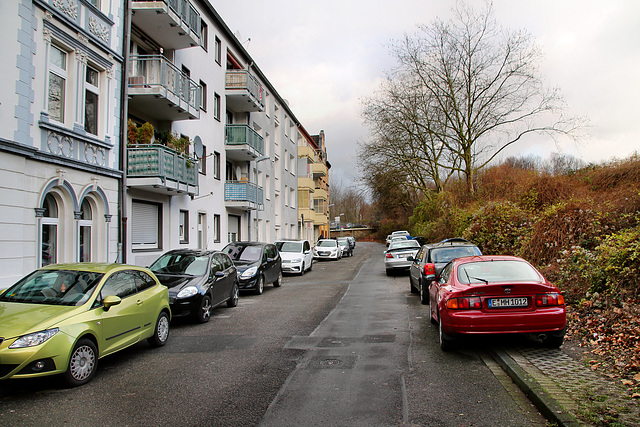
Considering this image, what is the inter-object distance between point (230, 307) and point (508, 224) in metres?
10.6

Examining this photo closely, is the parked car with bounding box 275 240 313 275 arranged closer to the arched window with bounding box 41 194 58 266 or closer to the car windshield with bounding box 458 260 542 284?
the arched window with bounding box 41 194 58 266

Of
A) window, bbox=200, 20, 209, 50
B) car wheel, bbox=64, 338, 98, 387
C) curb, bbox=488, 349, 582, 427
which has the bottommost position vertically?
curb, bbox=488, 349, 582, 427

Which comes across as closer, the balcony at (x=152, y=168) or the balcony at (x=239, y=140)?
the balcony at (x=152, y=168)

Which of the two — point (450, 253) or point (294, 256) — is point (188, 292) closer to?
point (450, 253)

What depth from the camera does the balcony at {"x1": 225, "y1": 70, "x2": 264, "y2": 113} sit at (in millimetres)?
25047

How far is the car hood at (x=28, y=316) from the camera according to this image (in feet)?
17.0

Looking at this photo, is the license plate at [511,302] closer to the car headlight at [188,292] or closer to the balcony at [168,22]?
the car headlight at [188,292]

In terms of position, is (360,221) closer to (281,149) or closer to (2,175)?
(281,149)

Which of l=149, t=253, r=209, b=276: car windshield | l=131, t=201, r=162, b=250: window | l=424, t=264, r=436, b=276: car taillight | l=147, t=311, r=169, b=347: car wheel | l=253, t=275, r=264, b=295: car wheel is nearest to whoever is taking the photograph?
l=147, t=311, r=169, b=347: car wheel

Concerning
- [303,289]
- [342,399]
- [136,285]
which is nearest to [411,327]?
[342,399]

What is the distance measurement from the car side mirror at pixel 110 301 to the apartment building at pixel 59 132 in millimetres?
4978

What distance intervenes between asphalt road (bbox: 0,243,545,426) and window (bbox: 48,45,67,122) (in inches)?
262

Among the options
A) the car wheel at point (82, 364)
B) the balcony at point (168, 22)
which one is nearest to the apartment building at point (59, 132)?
the balcony at point (168, 22)

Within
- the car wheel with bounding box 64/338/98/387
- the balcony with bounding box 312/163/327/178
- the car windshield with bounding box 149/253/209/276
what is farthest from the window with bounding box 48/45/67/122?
the balcony with bounding box 312/163/327/178
